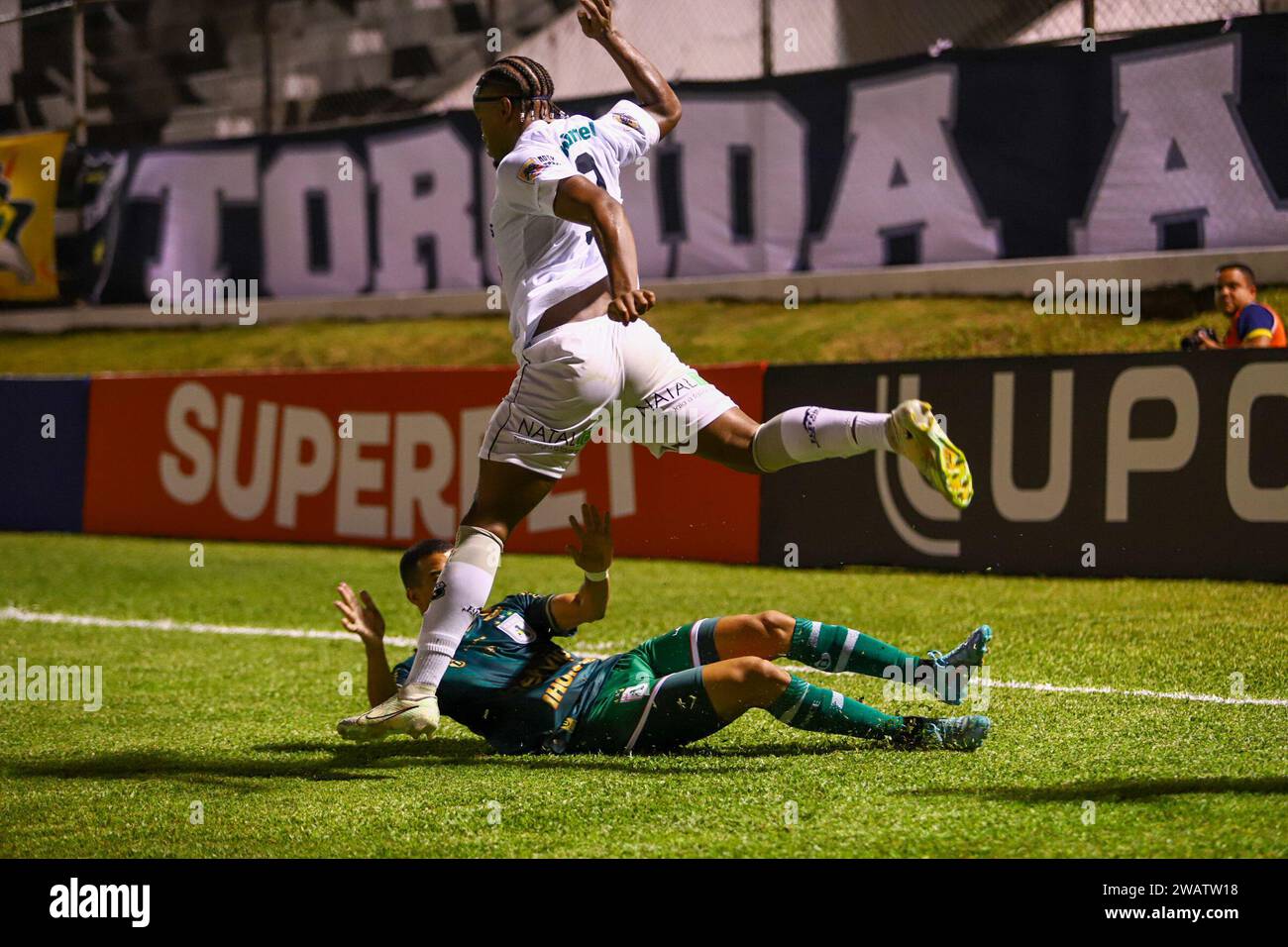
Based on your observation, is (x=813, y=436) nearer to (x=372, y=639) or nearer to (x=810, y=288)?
(x=372, y=639)

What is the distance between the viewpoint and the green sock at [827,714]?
17.2 ft

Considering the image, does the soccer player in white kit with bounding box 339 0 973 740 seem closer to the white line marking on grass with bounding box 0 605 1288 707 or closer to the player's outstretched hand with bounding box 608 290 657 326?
the player's outstretched hand with bounding box 608 290 657 326

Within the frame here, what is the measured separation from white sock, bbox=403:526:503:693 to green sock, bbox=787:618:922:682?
116 centimetres

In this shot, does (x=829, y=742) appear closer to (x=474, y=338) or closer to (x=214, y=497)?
(x=214, y=497)

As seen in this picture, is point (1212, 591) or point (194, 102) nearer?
point (1212, 591)

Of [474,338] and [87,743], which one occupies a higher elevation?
[474,338]

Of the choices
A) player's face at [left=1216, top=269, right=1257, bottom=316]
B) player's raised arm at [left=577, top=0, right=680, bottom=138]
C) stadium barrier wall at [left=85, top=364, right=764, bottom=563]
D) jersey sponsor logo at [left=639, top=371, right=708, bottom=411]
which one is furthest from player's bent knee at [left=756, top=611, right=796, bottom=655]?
player's face at [left=1216, top=269, right=1257, bottom=316]

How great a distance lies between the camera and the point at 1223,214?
514 inches

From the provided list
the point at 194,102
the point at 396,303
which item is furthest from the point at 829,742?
the point at 194,102

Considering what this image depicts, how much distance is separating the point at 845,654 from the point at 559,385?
4.69 feet

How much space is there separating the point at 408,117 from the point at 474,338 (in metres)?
3.09

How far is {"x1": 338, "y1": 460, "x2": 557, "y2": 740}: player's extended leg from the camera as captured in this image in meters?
5.13

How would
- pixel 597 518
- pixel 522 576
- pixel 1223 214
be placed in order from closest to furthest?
pixel 597 518 → pixel 522 576 → pixel 1223 214

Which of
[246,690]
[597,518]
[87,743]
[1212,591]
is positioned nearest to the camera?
[597,518]
